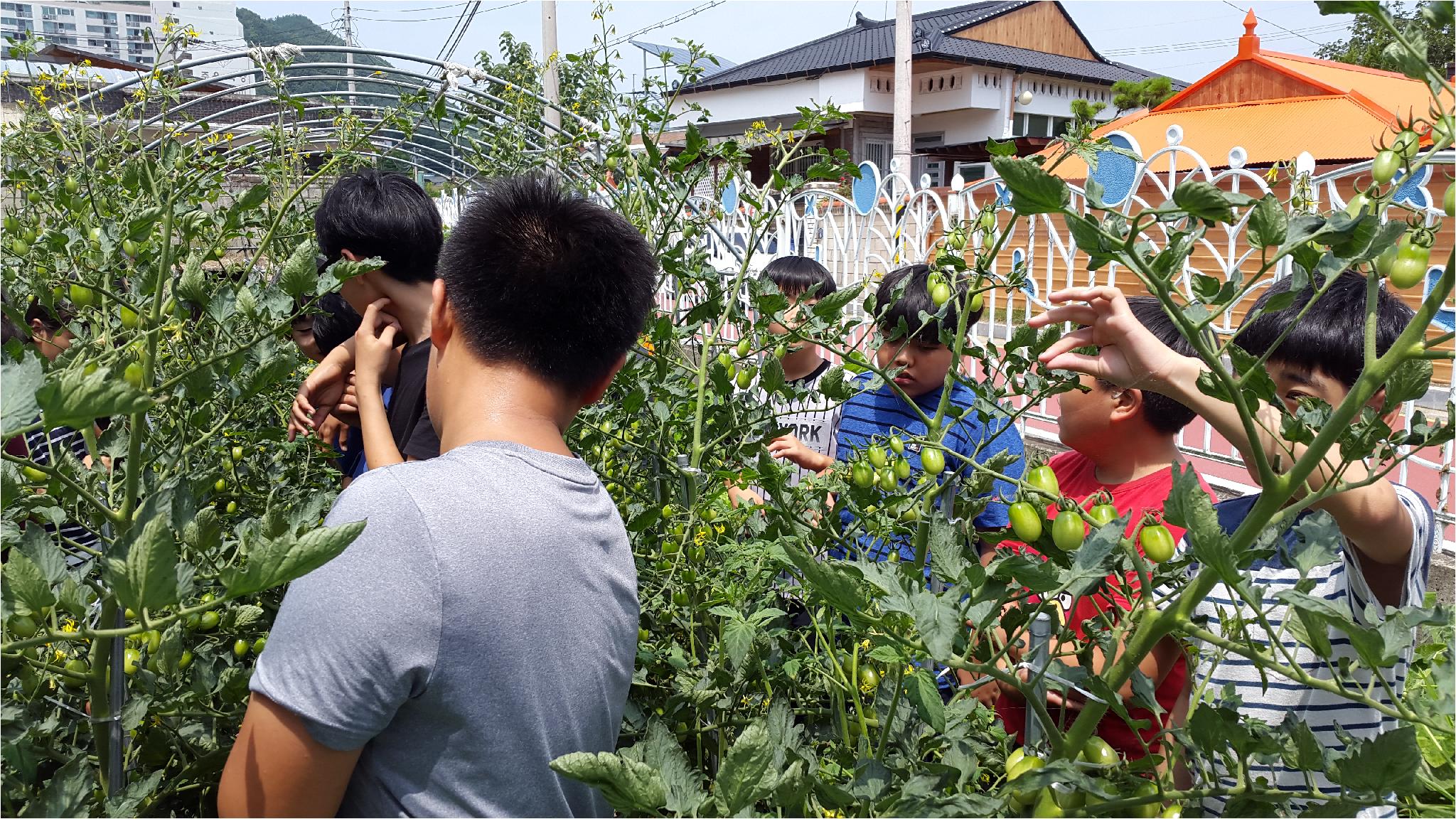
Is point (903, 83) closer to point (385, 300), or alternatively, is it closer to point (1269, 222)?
point (385, 300)

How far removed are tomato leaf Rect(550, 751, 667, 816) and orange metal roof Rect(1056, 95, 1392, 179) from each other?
234 inches

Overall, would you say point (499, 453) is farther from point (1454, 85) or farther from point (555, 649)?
point (1454, 85)

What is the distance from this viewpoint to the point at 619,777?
2.23 feet

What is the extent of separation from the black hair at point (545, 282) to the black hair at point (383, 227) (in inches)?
34.9

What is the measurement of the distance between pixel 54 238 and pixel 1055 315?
142 cm

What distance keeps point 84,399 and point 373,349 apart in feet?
4.04

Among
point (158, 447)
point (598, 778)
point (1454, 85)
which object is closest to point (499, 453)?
point (598, 778)

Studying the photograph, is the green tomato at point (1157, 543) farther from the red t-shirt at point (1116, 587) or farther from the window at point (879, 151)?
the window at point (879, 151)

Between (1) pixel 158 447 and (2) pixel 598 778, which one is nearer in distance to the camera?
(2) pixel 598 778

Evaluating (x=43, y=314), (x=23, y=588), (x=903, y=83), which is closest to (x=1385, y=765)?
(x=23, y=588)

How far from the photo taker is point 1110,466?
5.85 ft

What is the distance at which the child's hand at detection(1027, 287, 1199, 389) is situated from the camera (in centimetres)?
98

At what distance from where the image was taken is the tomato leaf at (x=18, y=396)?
0.63 m

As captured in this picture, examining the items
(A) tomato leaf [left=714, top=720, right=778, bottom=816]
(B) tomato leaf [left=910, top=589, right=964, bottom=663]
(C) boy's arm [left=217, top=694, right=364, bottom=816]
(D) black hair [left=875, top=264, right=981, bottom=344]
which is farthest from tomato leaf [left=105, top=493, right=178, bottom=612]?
(D) black hair [left=875, top=264, right=981, bottom=344]
